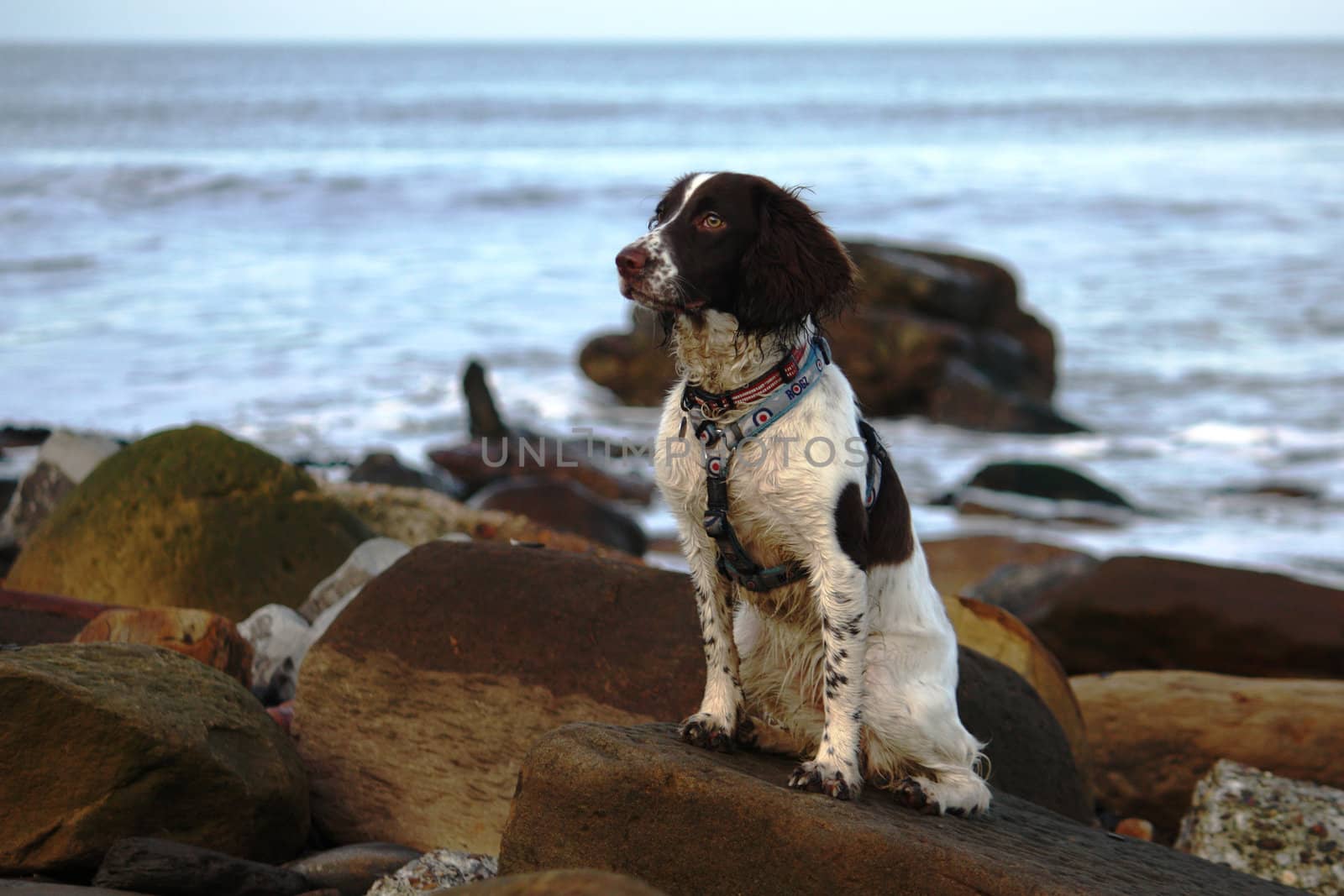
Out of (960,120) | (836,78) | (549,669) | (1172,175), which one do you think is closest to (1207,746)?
(549,669)

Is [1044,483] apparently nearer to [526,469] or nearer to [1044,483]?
[1044,483]

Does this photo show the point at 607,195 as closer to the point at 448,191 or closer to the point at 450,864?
the point at 448,191

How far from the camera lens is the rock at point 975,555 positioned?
32.4 ft

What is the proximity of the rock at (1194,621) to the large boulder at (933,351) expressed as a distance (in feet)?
24.0

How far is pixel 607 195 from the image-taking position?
1324 inches

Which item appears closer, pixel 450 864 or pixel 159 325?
pixel 450 864

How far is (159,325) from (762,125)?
44.9m

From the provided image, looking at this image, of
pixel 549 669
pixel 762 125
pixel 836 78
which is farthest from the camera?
pixel 836 78

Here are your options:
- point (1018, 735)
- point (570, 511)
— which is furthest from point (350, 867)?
point (570, 511)

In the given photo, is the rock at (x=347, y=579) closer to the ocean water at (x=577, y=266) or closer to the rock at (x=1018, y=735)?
the rock at (x=1018, y=735)

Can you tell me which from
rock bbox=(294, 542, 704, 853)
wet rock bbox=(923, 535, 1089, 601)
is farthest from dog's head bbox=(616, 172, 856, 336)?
wet rock bbox=(923, 535, 1089, 601)

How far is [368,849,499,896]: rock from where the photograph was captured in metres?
4.07

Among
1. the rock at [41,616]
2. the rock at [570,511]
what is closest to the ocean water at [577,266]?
the rock at [570,511]

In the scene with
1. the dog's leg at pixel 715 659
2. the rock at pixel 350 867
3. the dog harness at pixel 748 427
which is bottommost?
the rock at pixel 350 867
